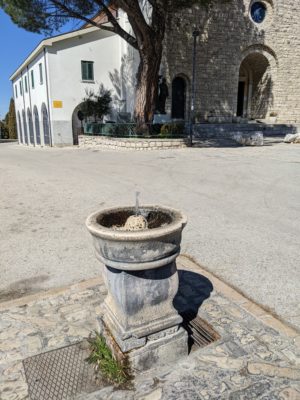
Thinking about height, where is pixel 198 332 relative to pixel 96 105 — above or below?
below

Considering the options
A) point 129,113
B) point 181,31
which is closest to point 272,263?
point 129,113

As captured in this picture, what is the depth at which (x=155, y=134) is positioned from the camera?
52.5 feet

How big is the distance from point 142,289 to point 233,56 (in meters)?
24.1

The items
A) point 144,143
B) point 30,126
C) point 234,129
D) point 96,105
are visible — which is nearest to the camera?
point 144,143

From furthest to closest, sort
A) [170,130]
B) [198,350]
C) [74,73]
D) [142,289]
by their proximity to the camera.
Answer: [74,73] → [170,130] → [198,350] → [142,289]

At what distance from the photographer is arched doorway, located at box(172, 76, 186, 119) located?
21672 millimetres

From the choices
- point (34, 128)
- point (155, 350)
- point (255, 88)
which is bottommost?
point (155, 350)

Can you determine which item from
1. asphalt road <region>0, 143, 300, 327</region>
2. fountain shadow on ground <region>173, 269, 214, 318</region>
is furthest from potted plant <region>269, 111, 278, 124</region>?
fountain shadow on ground <region>173, 269, 214, 318</region>

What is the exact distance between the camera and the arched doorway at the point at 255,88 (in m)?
24.3

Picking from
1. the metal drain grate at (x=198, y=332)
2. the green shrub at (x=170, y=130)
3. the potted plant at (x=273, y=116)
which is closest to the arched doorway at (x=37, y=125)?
the green shrub at (x=170, y=130)

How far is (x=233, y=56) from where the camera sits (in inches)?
888

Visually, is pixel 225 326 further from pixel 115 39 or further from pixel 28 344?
pixel 115 39

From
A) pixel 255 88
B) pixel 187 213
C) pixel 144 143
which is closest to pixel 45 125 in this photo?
pixel 144 143

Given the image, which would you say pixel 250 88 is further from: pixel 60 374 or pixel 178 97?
pixel 60 374
